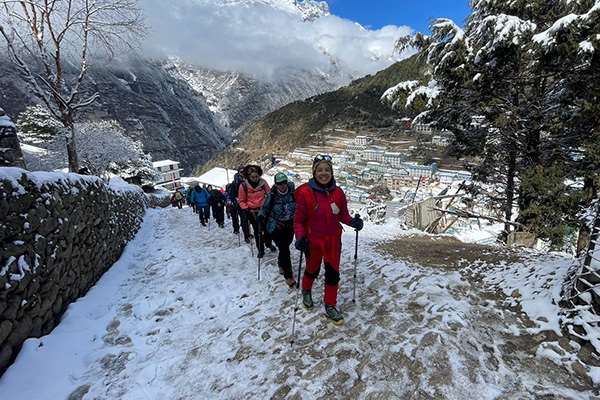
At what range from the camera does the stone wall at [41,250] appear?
10.6 ft

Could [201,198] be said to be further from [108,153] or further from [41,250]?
[108,153]

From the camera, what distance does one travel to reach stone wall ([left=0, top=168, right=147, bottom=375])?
3.24 metres

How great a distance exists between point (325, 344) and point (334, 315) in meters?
0.44

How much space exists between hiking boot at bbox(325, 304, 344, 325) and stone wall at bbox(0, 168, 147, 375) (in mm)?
3265

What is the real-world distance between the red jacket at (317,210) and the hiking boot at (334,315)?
914mm

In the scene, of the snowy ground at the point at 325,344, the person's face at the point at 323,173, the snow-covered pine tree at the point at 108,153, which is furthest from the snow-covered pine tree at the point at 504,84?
the snow-covered pine tree at the point at 108,153

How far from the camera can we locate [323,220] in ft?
12.2

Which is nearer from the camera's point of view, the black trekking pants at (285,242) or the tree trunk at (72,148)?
the black trekking pants at (285,242)

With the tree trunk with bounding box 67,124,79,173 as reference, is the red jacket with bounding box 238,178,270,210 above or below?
below

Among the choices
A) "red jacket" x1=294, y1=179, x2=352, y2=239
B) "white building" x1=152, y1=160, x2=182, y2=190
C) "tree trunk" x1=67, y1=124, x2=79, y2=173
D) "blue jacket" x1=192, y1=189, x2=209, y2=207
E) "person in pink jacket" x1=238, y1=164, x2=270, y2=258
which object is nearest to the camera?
"red jacket" x1=294, y1=179, x2=352, y2=239

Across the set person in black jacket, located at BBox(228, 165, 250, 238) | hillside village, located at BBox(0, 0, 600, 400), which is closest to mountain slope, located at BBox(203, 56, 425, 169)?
hillside village, located at BBox(0, 0, 600, 400)

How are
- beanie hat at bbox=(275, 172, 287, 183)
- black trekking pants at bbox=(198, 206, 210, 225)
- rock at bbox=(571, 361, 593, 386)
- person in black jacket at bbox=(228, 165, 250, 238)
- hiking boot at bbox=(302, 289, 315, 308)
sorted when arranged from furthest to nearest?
black trekking pants at bbox=(198, 206, 210, 225) → person in black jacket at bbox=(228, 165, 250, 238) → beanie hat at bbox=(275, 172, 287, 183) → hiking boot at bbox=(302, 289, 315, 308) → rock at bbox=(571, 361, 593, 386)

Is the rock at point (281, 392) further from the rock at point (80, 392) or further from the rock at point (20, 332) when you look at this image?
the rock at point (20, 332)

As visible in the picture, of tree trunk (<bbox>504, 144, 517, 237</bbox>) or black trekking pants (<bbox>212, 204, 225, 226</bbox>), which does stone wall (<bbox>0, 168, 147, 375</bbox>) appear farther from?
tree trunk (<bbox>504, 144, 517, 237</bbox>)
